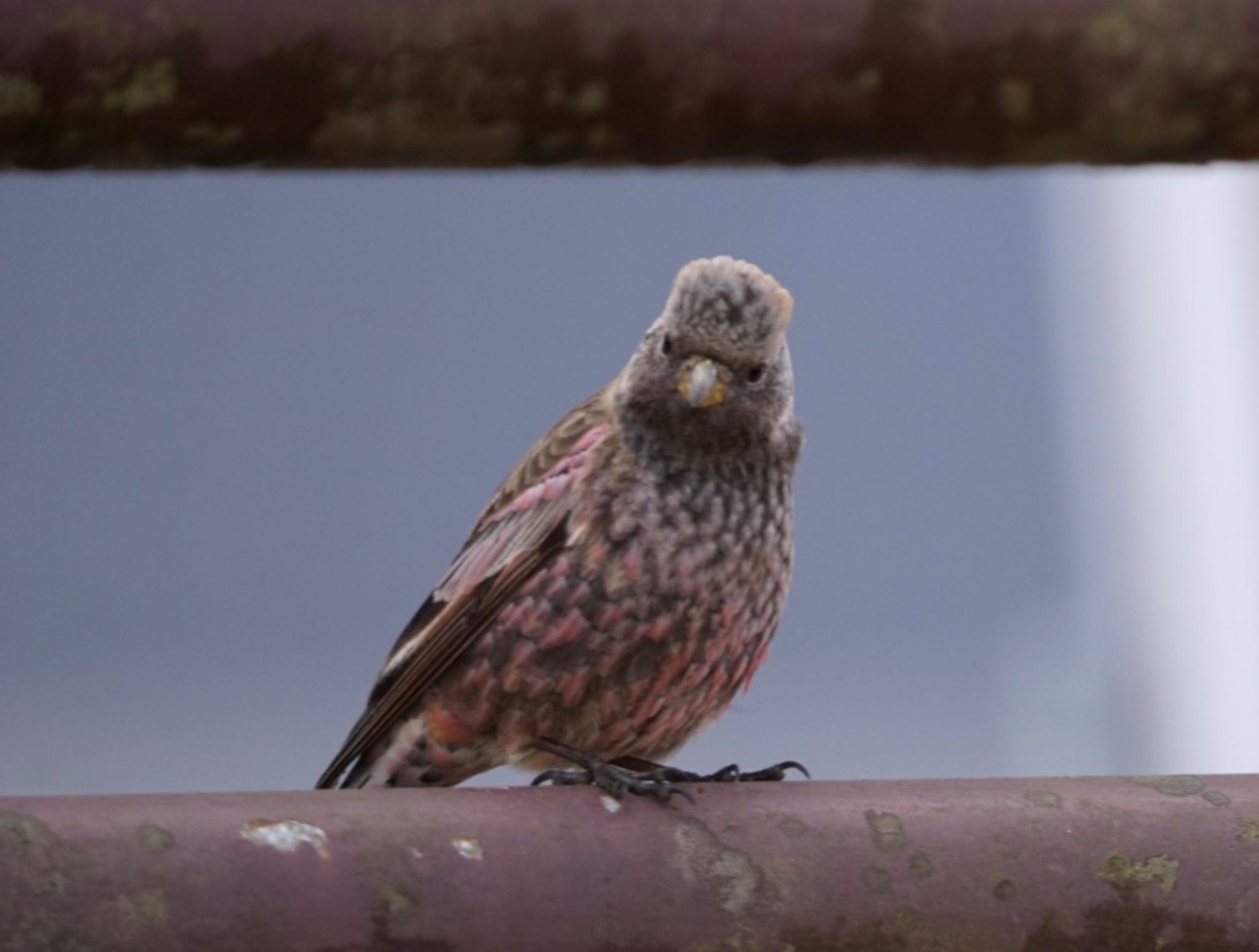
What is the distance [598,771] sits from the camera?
7.77 ft

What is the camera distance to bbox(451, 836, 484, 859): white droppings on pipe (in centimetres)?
166

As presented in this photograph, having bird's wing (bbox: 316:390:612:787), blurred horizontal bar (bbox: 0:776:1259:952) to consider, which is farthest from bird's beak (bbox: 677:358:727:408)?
blurred horizontal bar (bbox: 0:776:1259:952)

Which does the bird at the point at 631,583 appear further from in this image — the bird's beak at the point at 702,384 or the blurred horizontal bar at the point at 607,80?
the blurred horizontal bar at the point at 607,80

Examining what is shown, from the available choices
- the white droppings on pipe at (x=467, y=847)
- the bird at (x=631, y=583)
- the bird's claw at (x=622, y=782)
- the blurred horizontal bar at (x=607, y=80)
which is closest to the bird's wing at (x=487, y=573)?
the bird at (x=631, y=583)

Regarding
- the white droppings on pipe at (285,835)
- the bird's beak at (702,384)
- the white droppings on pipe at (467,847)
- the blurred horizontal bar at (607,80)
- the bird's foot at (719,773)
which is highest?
the blurred horizontal bar at (607,80)

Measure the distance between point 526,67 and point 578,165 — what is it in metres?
0.15

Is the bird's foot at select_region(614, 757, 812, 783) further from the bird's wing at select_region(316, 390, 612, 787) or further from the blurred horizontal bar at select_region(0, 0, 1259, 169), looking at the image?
the blurred horizontal bar at select_region(0, 0, 1259, 169)

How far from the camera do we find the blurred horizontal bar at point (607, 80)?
1.84 m

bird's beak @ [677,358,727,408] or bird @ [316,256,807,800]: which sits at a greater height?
bird's beak @ [677,358,727,408]

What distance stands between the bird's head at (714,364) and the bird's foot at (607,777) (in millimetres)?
519

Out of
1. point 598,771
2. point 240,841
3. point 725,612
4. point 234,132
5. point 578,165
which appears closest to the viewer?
point 240,841

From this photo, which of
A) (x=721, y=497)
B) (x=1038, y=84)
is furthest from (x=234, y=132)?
(x=721, y=497)

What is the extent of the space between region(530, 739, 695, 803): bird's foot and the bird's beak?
1.83ft

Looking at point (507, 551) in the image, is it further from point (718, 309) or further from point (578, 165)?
point (578, 165)
